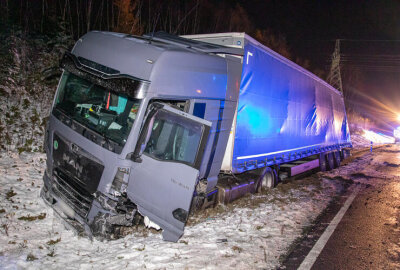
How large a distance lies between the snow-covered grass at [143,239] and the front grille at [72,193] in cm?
49

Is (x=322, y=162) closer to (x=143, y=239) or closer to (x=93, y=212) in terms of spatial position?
(x=143, y=239)

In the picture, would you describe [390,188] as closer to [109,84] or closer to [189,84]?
[189,84]

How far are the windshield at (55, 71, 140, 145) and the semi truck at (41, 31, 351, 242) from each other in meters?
0.02

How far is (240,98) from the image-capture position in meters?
6.13

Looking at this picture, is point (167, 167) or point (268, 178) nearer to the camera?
point (167, 167)

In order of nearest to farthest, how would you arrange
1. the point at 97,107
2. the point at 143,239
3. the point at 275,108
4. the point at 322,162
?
1. the point at 97,107
2. the point at 143,239
3. the point at 275,108
4. the point at 322,162

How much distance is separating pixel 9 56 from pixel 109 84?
9.93 meters

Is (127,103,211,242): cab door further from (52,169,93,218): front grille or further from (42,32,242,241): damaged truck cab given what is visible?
(52,169,93,218): front grille

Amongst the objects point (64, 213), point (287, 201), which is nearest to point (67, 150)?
point (64, 213)

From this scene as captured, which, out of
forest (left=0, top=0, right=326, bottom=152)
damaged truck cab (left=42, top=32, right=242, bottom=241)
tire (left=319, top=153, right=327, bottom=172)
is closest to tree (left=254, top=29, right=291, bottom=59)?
forest (left=0, top=0, right=326, bottom=152)

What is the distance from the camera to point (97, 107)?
15.0 ft

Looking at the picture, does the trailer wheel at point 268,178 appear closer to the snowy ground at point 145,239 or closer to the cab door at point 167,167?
the snowy ground at point 145,239

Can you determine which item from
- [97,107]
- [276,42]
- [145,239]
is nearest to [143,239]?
[145,239]

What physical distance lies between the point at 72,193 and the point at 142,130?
1443 mm
